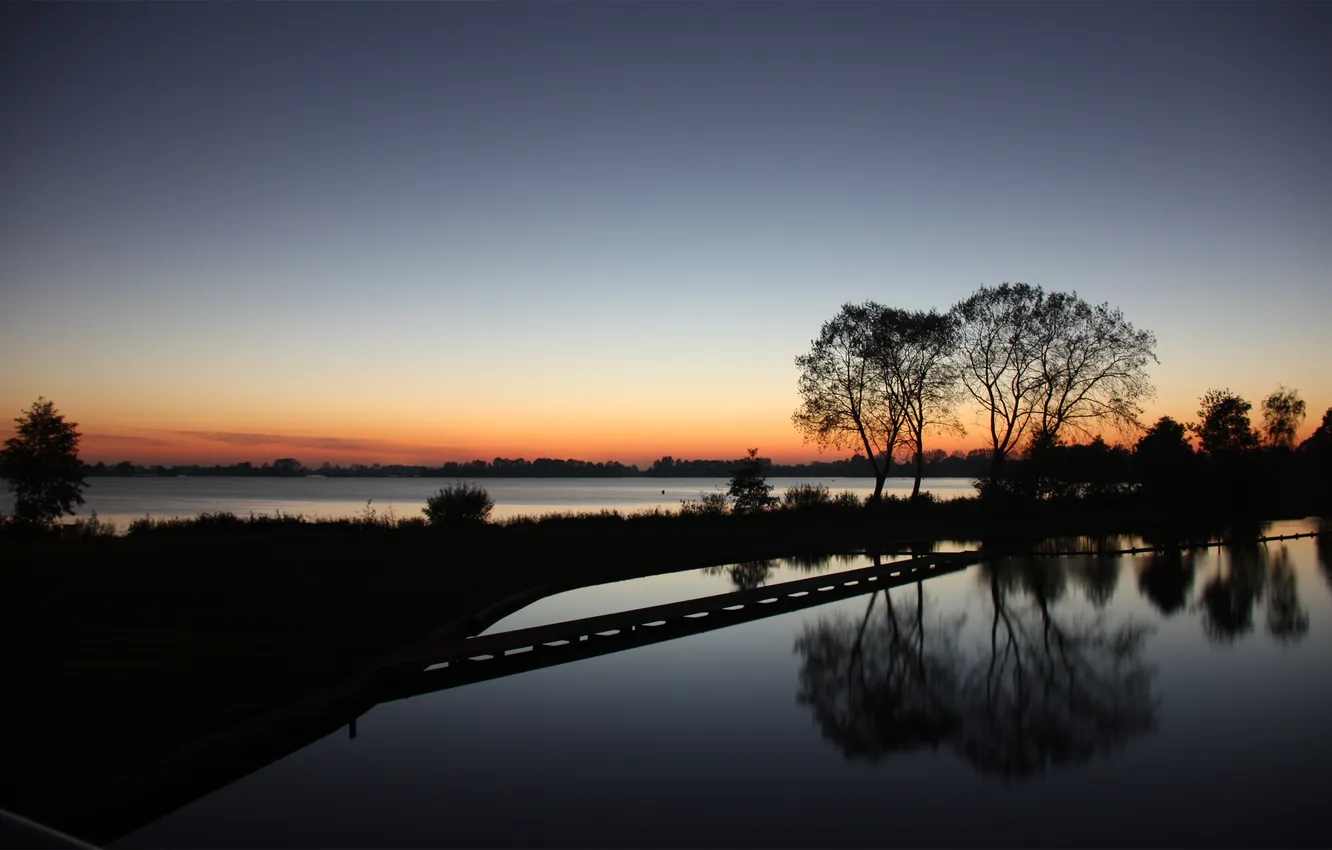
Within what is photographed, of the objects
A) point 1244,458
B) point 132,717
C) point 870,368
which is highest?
point 870,368

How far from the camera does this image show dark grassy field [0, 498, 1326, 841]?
241 inches

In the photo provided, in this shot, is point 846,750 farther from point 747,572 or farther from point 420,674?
point 747,572

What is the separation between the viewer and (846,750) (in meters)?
7.29

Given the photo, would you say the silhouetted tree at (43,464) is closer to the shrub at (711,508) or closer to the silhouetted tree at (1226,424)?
the shrub at (711,508)

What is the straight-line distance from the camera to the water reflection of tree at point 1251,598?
12.9 m

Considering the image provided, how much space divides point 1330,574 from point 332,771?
22.0 m

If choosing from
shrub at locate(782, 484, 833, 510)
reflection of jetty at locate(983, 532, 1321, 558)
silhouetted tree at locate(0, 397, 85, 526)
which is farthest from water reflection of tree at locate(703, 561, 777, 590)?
silhouetted tree at locate(0, 397, 85, 526)

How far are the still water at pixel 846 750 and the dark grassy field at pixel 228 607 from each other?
0.77m

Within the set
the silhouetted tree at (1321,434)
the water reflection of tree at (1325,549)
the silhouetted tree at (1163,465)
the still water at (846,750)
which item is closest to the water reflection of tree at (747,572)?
the still water at (846,750)

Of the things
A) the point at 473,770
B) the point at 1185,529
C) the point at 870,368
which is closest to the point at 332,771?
the point at 473,770

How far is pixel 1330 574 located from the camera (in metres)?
19.3

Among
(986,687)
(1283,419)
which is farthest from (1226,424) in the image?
(986,687)

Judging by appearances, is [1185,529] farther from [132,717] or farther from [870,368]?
[132,717]

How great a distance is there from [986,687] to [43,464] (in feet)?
144
